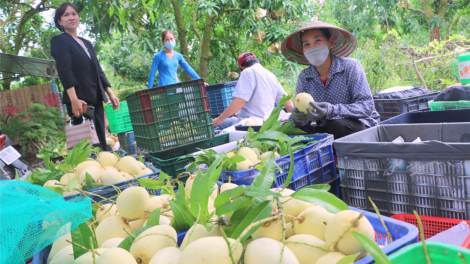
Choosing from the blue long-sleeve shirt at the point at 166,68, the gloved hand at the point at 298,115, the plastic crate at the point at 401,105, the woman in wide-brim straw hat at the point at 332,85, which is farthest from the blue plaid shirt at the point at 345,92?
the blue long-sleeve shirt at the point at 166,68

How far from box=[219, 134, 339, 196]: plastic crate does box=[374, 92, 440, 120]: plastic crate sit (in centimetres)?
171

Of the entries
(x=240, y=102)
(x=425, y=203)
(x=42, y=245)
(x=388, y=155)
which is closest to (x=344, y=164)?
(x=388, y=155)

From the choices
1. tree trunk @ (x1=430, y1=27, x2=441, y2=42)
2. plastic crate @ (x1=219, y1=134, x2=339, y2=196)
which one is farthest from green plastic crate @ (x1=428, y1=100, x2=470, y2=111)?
tree trunk @ (x1=430, y1=27, x2=441, y2=42)

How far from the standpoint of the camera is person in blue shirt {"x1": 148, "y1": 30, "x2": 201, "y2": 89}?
17.2 feet

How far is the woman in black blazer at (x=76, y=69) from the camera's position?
11.6ft

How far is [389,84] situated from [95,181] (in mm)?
6271

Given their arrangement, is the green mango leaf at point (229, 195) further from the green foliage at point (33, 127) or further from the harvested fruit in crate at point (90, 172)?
the green foliage at point (33, 127)

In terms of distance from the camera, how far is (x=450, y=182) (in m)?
1.26

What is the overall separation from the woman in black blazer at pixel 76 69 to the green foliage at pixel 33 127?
4.88 metres

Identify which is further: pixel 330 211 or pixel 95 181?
pixel 95 181

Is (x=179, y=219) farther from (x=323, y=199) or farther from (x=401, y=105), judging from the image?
(x=401, y=105)

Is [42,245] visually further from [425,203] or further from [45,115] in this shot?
[45,115]

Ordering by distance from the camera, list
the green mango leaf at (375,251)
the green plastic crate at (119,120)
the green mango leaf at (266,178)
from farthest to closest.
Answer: the green plastic crate at (119,120) < the green mango leaf at (266,178) < the green mango leaf at (375,251)

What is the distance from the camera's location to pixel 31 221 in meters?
0.92
